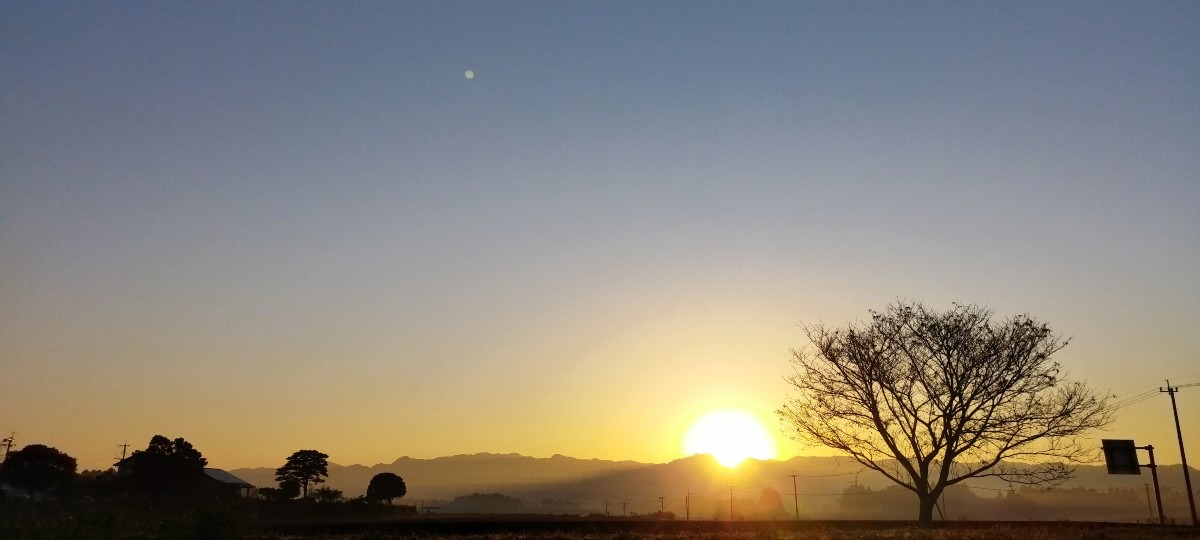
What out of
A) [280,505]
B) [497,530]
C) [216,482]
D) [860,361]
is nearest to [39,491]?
[216,482]

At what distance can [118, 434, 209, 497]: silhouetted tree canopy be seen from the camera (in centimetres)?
7281

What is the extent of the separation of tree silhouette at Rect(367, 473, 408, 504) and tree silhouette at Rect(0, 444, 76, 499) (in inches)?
1096

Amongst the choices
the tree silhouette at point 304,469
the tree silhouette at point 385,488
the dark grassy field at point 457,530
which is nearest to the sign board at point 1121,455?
the dark grassy field at point 457,530

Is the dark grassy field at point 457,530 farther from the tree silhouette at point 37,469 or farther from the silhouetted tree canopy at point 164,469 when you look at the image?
the tree silhouette at point 37,469

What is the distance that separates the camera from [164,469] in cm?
7388

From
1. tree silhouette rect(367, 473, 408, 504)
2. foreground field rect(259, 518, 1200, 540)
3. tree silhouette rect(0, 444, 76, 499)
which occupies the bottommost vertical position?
foreground field rect(259, 518, 1200, 540)

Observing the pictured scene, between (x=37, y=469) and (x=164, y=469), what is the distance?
457 inches

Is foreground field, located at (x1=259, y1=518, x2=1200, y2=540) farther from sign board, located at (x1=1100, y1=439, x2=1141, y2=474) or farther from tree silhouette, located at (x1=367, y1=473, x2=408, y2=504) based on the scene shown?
tree silhouette, located at (x1=367, y1=473, x2=408, y2=504)

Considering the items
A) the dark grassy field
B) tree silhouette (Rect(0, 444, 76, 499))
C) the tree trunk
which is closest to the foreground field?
the dark grassy field

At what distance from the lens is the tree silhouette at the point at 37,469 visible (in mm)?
72875

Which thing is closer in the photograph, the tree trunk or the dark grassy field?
the dark grassy field

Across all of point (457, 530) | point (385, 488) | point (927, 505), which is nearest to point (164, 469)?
point (385, 488)

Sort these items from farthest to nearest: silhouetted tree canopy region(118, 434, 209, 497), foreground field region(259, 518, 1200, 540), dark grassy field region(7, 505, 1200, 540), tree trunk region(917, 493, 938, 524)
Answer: silhouetted tree canopy region(118, 434, 209, 497)
tree trunk region(917, 493, 938, 524)
foreground field region(259, 518, 1200, 540)
dark grassy field region(7, 505, 1200, 540)

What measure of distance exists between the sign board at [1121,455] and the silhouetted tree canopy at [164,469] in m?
73.6
